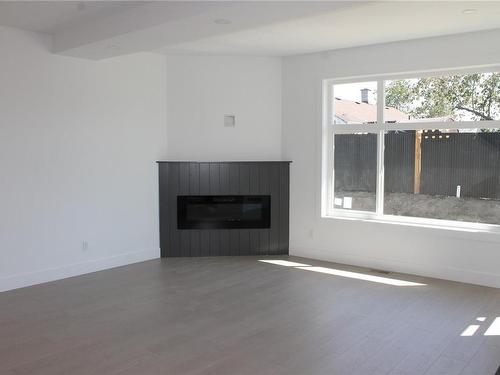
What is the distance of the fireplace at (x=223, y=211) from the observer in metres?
6.54

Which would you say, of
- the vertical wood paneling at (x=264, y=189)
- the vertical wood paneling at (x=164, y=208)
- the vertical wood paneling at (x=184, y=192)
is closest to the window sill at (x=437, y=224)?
the vertical wood paneling at (x=264, y=189)

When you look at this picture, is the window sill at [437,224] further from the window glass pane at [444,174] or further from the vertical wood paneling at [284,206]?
the vertical wood paneling at [284,206]

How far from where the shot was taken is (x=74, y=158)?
5.52m

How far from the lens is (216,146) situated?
6.57 metres

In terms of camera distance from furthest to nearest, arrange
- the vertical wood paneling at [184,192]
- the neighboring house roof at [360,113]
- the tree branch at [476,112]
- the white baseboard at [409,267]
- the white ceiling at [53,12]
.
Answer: the vertical wood paneling at [184,192] → the neighboring house roof at [360,113] → the tree branch at [476,112] → the white baseboard at [409,267] → the white ceiling at [53,12]

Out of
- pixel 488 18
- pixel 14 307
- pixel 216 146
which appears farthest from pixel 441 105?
pixel 14 307

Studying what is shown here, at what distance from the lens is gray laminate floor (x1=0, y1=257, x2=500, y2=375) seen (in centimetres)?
329

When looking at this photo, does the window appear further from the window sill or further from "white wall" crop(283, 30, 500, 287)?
"white wall" crop(283, 30, 500, 287)

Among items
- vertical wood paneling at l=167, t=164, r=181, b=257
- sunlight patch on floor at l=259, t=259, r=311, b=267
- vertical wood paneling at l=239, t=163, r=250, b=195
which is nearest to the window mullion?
sunlight patch on floor at l=259, t=259, r=311, b=267

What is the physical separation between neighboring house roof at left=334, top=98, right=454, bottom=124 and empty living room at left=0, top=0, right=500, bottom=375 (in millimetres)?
24

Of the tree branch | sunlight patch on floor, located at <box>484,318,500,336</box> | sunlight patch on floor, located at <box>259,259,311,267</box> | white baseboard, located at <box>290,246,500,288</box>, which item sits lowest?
sunlight patch on floor, located at <box>484,318,500,336</box>

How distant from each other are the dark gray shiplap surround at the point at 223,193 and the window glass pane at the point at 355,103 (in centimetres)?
102

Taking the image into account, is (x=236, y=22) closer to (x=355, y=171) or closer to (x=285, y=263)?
(x=355, y=171)

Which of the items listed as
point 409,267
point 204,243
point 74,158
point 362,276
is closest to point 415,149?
point 409,267
